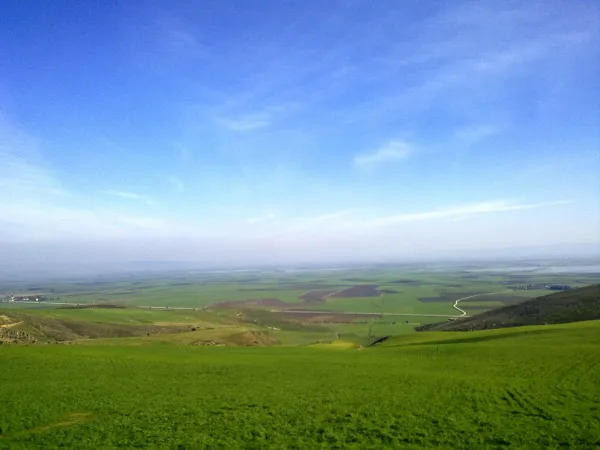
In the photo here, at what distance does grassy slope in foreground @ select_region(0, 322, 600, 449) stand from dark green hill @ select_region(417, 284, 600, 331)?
3879 cm

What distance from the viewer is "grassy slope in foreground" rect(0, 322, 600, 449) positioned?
1914cm

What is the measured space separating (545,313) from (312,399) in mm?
78305

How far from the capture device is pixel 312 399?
26.2 metres

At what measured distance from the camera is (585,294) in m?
91.4

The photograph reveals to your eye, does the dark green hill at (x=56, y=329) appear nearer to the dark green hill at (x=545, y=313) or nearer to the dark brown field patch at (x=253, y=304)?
the dark green hill at (x=545, y=313)

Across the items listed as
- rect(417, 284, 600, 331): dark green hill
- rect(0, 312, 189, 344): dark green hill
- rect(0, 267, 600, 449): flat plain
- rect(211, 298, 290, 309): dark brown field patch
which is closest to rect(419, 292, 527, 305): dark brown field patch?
rect(417, 284, 600, 331): dark green hill

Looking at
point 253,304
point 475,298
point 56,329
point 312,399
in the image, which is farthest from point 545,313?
point 253,304

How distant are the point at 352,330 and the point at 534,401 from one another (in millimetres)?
91743

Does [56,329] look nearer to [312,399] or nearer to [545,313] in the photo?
[312,399]

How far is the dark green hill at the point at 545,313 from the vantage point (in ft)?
249

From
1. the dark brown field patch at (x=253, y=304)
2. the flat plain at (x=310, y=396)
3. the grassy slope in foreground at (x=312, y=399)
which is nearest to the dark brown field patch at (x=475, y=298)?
the dark brown field patch at (x=253, y=304)

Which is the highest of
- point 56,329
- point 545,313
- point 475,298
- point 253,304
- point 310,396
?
point 310,396

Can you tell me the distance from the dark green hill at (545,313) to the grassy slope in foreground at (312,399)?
127ft

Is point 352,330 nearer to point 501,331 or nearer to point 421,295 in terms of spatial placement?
point 501,331
